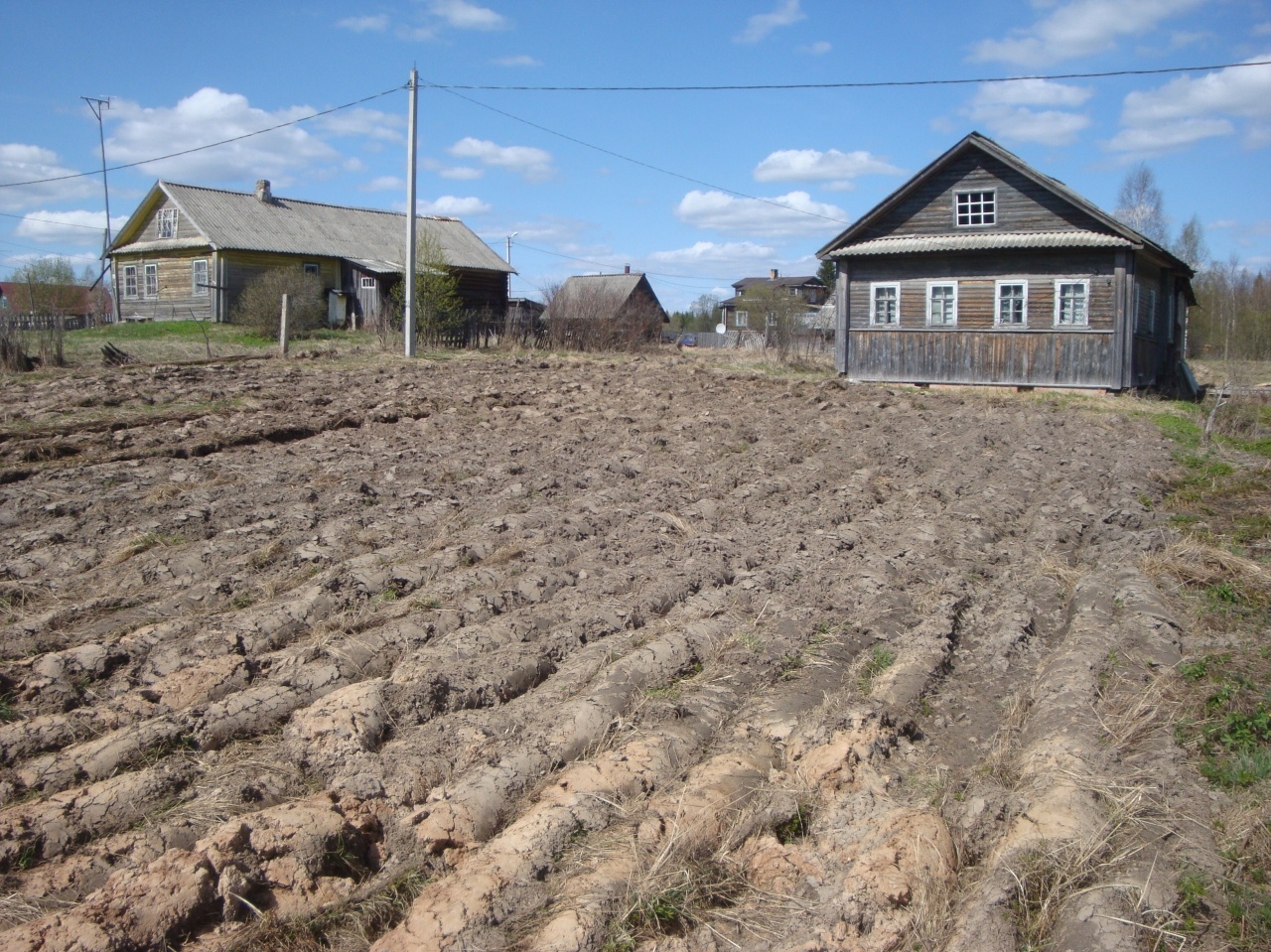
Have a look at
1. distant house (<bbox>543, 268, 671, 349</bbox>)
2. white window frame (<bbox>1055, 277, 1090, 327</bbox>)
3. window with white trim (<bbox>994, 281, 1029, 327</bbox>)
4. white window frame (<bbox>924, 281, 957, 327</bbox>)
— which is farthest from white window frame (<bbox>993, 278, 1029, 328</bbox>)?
distant house (<bbox>543, 268, 671, 349</bbox>)

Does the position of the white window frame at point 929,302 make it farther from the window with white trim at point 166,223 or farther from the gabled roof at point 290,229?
the window with white trim at point 166,223

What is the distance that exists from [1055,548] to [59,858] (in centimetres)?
661

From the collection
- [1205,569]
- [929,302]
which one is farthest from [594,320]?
[1205,569]

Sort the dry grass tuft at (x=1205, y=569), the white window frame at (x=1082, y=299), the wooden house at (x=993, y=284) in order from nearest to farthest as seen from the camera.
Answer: the dry grass tuft at (x=1205, y=569)
the wooden house at (x=993, y=284)
the white window frame at (x=1082, y=299)

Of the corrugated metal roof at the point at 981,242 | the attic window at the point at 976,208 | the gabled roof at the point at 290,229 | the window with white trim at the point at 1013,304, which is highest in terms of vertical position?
the gabled roof at the point at 290,229

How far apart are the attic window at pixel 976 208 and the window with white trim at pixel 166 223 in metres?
27.3

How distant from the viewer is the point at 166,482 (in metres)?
8.29

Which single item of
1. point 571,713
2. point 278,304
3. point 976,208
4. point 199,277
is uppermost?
point 976,208

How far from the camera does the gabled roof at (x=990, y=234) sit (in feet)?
65.6

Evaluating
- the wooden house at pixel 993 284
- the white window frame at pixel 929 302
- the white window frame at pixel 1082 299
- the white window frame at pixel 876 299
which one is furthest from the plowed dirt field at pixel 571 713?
the white window frame at pixel 876 299

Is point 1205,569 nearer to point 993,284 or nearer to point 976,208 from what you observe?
point 993,284

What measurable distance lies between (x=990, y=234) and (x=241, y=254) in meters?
24.9

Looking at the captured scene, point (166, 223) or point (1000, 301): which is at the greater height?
point (166, 223)

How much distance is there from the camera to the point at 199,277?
3491cm
